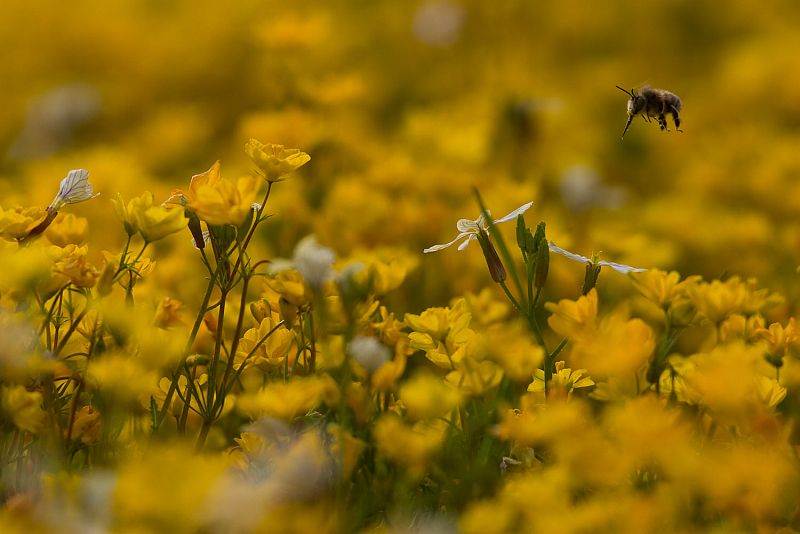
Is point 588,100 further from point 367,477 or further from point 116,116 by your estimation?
point 367,477

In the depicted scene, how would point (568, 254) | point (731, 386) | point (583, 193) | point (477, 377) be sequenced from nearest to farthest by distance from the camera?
point (731, 386)
point (477, 377)
point (568, 254)
point (583, 193)

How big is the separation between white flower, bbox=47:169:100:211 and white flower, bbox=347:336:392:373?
508mm

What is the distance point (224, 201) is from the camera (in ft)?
4.83

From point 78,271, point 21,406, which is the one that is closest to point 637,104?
point 78,271

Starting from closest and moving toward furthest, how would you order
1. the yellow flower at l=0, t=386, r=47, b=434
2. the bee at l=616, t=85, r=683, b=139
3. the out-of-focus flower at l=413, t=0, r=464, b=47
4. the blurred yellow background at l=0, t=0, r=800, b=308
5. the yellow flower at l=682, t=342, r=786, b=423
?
the yellow flower at l=682, t=342, r=786, b=423 < the yellow flower at l=0, t=386, r=47, b=434 < the bee at l=616, t=85, r=683, b=139 < the blurred yellow background at l=0, t=0, r=800, b=308 < the out-of-focus flower at l=413, t=0, r=464, b=47

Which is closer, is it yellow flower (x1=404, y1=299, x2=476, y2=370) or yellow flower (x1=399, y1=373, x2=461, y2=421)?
yellow flower (x1=399, y1=373, x2=461, y2=421)

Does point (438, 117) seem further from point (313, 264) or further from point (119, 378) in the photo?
point (119, 378)

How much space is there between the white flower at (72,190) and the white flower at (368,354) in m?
0.51

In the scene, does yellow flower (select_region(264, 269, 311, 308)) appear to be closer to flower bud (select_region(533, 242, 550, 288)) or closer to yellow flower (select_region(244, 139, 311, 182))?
yellow flower (select_region(244, 139, 311, 182))

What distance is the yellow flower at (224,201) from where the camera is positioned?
1453 mm

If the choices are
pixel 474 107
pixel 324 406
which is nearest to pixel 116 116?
pixel 474 107

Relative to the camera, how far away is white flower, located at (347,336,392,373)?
1473 mm

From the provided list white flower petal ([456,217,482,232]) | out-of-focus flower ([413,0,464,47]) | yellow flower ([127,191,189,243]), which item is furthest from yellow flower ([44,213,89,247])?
out-of-focus flower ([413,0,464,47])

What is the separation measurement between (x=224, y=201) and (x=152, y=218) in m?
0.15
